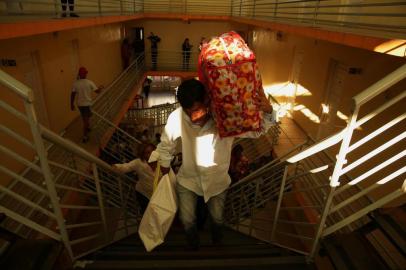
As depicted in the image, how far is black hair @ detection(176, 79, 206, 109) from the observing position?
1.85m

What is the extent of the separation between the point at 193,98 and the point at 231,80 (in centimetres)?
29

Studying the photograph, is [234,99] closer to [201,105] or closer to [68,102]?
[201,105]

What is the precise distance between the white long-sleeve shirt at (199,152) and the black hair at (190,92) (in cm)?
28

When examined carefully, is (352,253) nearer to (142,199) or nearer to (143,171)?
(143,171)

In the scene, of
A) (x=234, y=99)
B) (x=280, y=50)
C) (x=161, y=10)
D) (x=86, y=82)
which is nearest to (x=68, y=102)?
(x=86, y=82)

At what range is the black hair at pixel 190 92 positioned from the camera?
185 centimetres

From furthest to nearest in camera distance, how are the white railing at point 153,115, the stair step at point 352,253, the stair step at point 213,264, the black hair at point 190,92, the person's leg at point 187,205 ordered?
1. the white railing at point 153,115
2. the person's leg at point 187,205
3. the stair step at point 213,264
4. the black hair at point 190,92
5. the stair step at point 352,253

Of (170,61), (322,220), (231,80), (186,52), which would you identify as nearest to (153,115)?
(170,61)

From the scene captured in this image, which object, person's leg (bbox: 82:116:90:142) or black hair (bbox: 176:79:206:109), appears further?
person's leg (bbox: 82:116:90:142)

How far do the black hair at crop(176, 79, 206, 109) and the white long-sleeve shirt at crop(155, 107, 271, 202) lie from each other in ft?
0.92

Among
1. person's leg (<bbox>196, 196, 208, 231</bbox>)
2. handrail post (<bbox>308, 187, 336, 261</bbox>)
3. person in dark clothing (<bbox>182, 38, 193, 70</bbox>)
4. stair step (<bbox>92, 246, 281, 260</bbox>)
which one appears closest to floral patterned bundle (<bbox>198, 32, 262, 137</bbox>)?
handrail post (<bbox>308, 187, 336, 261</bbox>)

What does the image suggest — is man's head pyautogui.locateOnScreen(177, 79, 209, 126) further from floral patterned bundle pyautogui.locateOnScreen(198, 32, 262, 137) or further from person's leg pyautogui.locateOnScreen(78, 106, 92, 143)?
person's leg pyautogui.locateOnScreen(78, 106, 92, 143)

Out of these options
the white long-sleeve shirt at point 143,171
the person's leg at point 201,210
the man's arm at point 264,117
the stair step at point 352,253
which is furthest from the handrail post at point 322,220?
the white long-sleeve shirt at point 143,171

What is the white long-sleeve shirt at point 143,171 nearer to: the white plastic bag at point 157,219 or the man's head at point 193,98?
the white plastic bag at point 157,219
